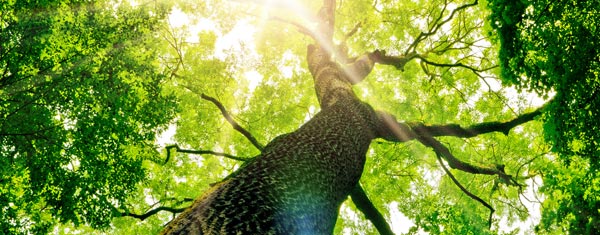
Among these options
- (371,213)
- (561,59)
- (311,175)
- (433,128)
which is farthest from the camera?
(371,213)

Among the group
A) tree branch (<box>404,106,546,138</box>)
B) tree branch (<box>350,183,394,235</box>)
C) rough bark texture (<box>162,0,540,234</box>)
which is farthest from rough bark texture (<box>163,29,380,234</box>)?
tree branch (<box>350,183,394,235</box>)

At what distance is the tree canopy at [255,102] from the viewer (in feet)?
16.9

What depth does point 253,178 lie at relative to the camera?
12.7 ft

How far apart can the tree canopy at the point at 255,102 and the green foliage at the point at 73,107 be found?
3 cm

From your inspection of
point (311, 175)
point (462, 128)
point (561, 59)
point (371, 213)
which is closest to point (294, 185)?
point (311, 175)

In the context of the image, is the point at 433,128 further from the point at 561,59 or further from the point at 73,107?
the point at 73,107

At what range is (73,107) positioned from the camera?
6.16 metres

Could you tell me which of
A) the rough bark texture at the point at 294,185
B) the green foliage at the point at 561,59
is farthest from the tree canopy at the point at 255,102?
the rough bark texture at the point at 294,185

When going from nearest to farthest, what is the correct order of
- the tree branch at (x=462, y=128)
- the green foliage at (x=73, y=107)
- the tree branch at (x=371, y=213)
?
the green foliage at (x=73, y=107) → the tree branch at (x=462, y=128) → the tree branch at (x=371, y=213)

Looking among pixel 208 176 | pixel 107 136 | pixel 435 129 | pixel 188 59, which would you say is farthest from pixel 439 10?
pixel 107 136

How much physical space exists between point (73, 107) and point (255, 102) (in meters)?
7.62

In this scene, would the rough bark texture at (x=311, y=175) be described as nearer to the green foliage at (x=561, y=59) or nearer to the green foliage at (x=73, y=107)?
the green foliage at (x=561, y=59)

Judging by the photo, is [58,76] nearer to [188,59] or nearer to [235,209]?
[235,209]

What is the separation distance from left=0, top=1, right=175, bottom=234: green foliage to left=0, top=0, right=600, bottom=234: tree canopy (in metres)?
0.03
